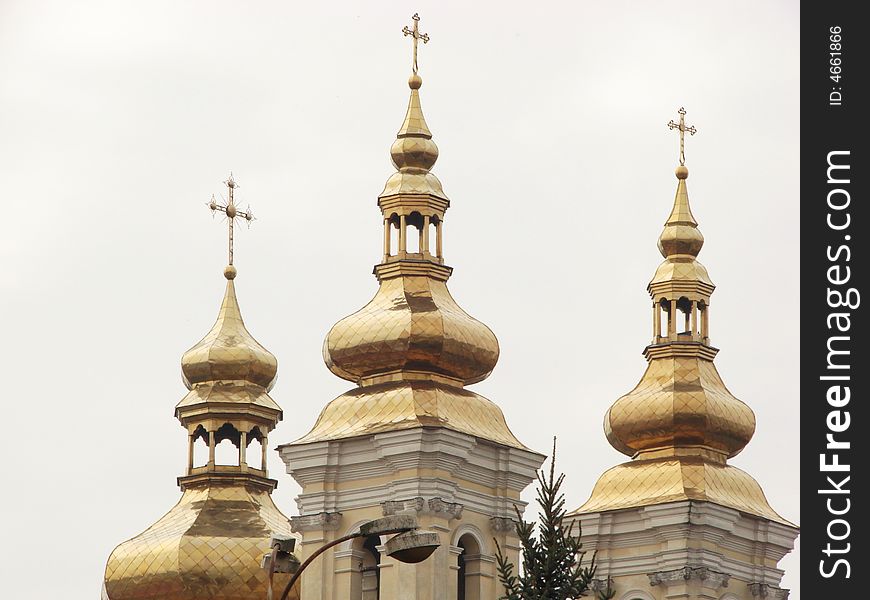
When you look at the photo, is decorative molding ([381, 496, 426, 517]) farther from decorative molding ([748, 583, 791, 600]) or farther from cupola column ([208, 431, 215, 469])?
cupola column ([208, 431, 215, 469])

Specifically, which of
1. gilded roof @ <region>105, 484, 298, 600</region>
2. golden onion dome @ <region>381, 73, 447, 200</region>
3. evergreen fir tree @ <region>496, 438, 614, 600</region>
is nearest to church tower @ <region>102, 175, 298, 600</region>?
gilded roof @ <region>105, 484, 298, 600</region>

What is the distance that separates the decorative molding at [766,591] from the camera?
48344mm

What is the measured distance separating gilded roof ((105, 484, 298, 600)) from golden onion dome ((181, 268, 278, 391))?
2.15 m

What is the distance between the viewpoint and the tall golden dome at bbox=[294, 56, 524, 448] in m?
45.5

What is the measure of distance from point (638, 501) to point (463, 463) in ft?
13.8

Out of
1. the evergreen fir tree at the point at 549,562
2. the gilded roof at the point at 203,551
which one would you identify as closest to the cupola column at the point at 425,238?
the gilded roof at the point at 203,551

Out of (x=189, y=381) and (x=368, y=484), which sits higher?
(x=189, y=381)

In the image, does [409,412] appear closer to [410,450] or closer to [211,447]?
[410,450]

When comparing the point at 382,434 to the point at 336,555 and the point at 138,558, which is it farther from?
the point at 138,558

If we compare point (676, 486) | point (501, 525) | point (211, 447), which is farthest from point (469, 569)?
point (211, 447)

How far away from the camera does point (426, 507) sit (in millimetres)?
44500
